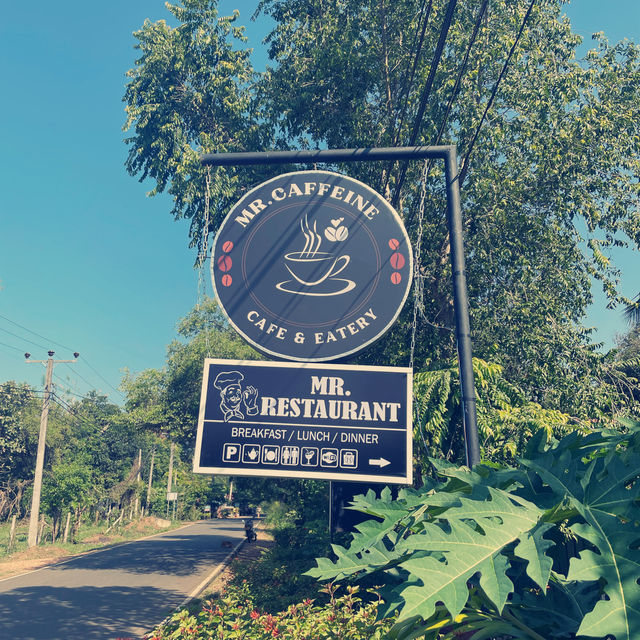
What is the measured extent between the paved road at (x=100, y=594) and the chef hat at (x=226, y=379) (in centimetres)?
715

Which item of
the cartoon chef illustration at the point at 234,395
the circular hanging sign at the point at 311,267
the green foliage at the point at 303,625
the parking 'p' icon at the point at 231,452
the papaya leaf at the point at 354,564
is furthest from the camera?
the circular hanging sign at the point at 311,267

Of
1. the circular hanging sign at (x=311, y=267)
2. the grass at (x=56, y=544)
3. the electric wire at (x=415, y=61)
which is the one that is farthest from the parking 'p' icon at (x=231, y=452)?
the grass at (x=56, y=544)

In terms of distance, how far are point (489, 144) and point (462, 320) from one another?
741 cm

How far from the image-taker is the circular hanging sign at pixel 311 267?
245 inches

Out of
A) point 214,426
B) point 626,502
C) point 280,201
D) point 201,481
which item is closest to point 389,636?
point 626,502

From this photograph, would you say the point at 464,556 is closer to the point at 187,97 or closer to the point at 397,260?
the point at 397,260

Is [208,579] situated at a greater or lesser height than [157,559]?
greater

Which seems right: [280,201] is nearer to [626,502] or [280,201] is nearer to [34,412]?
[626,502]

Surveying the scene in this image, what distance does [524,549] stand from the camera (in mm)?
1788

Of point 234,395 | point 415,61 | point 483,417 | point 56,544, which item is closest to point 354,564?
point 234,395

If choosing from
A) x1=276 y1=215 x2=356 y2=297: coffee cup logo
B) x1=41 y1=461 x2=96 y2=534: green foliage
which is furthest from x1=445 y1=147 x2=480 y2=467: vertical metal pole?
x1=41 y1=461 x2=96 y2=534: green foliage

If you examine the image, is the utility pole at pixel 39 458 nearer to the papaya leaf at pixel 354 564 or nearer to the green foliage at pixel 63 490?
the green foliage at pixel 63 490

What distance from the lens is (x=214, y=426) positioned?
580cm

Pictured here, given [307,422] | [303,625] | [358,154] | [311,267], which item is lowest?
[303,625]
